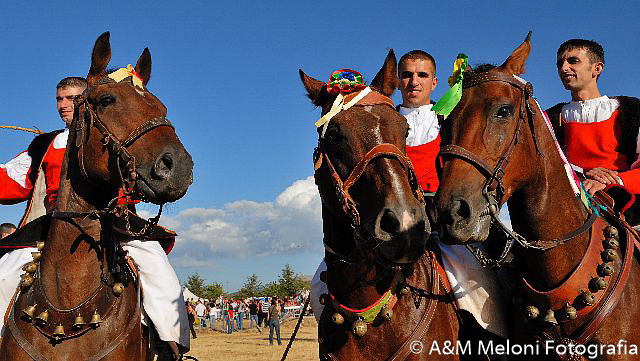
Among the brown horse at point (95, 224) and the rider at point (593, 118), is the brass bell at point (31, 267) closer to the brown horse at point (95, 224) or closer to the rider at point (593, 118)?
the brown horse at point (95, 224)

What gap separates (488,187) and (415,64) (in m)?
2.84

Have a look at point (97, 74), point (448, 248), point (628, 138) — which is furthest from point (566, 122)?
point (97, 74)

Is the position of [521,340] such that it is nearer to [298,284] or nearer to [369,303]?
[369,303]

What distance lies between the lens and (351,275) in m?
4.93

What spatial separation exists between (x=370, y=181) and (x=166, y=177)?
1.58 metres

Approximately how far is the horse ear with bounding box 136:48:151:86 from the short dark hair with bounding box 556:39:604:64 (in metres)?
4.17

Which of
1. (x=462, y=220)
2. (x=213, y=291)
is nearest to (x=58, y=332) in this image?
(x=462, y=220)

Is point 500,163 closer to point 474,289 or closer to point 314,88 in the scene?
point 474,289

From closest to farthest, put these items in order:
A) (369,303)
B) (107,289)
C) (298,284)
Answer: (369,303) → (107,289) → (298,284)

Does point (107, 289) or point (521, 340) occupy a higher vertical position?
point (107, 289)

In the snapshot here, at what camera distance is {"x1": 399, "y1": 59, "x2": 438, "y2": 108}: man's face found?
697 cm

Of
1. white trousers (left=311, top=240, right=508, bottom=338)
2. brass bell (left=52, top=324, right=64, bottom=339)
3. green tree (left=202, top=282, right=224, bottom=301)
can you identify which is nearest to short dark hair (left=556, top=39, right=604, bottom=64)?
white trousers (left=311, top=240, right=508, bottom=338)

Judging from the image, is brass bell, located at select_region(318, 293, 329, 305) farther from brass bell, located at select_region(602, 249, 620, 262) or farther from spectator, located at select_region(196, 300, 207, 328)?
spectator, located at select_region(196, 300, 207, 328)

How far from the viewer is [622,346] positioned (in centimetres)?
462
